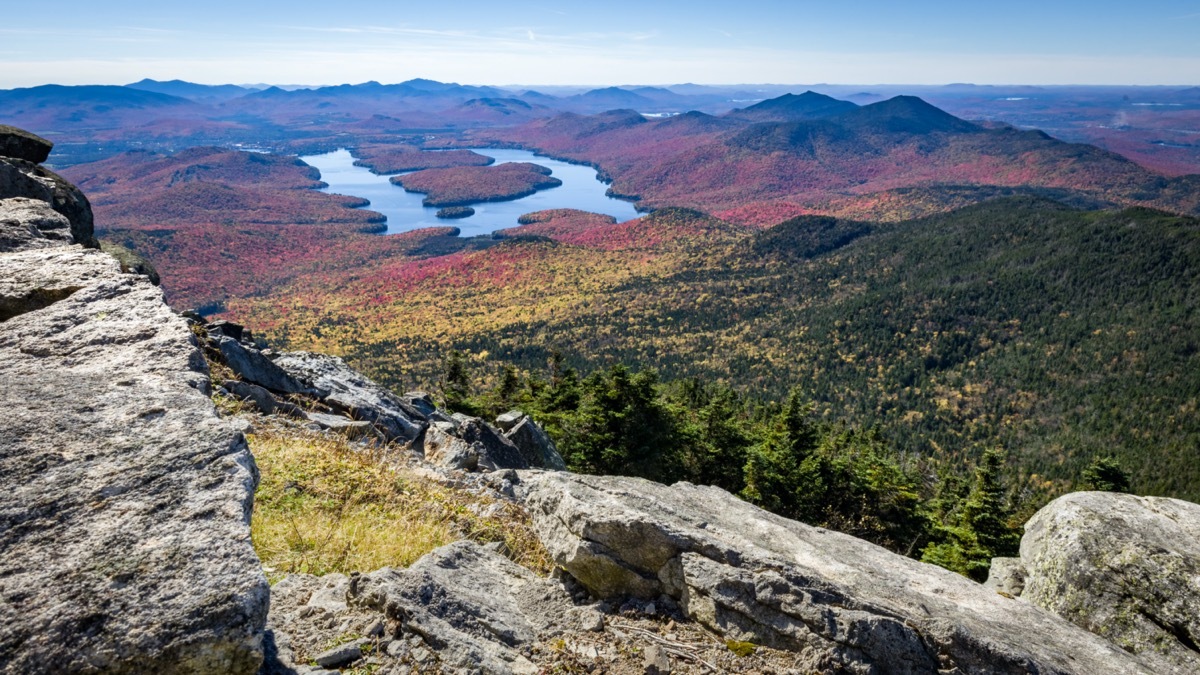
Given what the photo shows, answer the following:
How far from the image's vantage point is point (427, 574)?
668 cm

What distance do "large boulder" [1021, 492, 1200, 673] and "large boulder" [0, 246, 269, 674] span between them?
489 inches

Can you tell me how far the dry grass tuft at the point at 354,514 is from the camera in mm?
7469

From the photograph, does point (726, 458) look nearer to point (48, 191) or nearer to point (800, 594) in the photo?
point (800, 594)

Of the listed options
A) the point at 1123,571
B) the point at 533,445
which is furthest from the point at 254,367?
the point at 1123,571

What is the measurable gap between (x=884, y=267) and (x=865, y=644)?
170 m

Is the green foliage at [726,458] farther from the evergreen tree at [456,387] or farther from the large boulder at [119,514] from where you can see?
the large boulder at [119,514]

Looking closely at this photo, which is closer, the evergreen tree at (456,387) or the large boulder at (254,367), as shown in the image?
the large boulder at (254,367)

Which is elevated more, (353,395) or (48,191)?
(48,191)

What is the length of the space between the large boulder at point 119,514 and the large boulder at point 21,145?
21937 mm

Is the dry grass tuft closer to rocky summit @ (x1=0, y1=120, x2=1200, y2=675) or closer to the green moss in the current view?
rocky summit @ (x1=0, y1=120, x2=1200, y2=675)

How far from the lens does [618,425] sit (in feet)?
89.5

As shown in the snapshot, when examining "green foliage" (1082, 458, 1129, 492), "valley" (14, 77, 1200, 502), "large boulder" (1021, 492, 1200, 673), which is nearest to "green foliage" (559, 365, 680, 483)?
"large boulder" (1021, 492, 1200, 673)

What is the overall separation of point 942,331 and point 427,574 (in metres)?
139

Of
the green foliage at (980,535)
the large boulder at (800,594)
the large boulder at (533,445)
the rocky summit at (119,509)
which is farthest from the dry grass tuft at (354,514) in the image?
the green foliage at (980,535)
